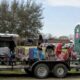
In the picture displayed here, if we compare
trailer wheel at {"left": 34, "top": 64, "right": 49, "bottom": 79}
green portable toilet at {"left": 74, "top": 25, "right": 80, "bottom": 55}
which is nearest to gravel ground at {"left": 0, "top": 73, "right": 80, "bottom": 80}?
trailer wheel at {"left": 34, "top": 64, "right": 49, "bottom": 79}

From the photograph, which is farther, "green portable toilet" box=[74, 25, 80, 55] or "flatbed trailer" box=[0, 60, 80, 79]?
"green portable toilet" box=[74, 25, 80, 55]

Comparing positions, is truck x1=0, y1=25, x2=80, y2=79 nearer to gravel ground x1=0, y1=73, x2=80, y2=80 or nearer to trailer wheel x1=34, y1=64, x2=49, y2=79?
trailer wheel x1=34, y1=64, x2=49, y2=79

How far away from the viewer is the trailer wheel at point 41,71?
1623 cm

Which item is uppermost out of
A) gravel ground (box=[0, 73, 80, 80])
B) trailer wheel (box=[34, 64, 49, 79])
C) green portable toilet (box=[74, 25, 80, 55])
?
green portable toilet (box=[74, 25, 80, 55])

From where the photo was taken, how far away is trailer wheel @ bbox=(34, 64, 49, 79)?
16.2m

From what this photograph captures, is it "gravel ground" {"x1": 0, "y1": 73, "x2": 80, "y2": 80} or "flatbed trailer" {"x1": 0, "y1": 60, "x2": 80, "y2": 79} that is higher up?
"flatbed trailer" {"x1": 0, "y1": 60, "x2": 80, "y2": 79}

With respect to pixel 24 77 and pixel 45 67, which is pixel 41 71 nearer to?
pixel 45 67

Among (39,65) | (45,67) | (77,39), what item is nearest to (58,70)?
(45,67)

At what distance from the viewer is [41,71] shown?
16.3 metres

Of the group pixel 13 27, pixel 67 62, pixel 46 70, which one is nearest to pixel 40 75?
pixel 46 70

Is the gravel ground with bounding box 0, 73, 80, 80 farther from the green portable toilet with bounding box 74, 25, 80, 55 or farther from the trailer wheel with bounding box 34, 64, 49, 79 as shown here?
the green portable toilet with bounding box 74, 25, 80, 55

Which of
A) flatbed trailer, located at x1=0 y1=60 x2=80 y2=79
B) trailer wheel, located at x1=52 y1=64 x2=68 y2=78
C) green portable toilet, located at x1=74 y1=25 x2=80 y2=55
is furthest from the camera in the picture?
green portable toilet, located at x1=74 y1=25 x2=80 y2=55

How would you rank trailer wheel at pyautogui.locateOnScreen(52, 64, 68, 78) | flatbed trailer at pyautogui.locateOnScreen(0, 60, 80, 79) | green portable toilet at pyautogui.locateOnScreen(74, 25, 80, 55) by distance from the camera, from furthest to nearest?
green portable toilet at pyautogui.locateOnScreen(74, 25, 80, 55) → trailer wheel at pyautogui.locateOnScreen(52, 64, 68, 78) → flatbed trailer at pyautogui.locateOnScreen(0, 60, 80, 79)

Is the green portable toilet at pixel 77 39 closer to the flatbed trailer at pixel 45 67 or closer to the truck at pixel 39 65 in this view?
the truck at pixel 39 65
